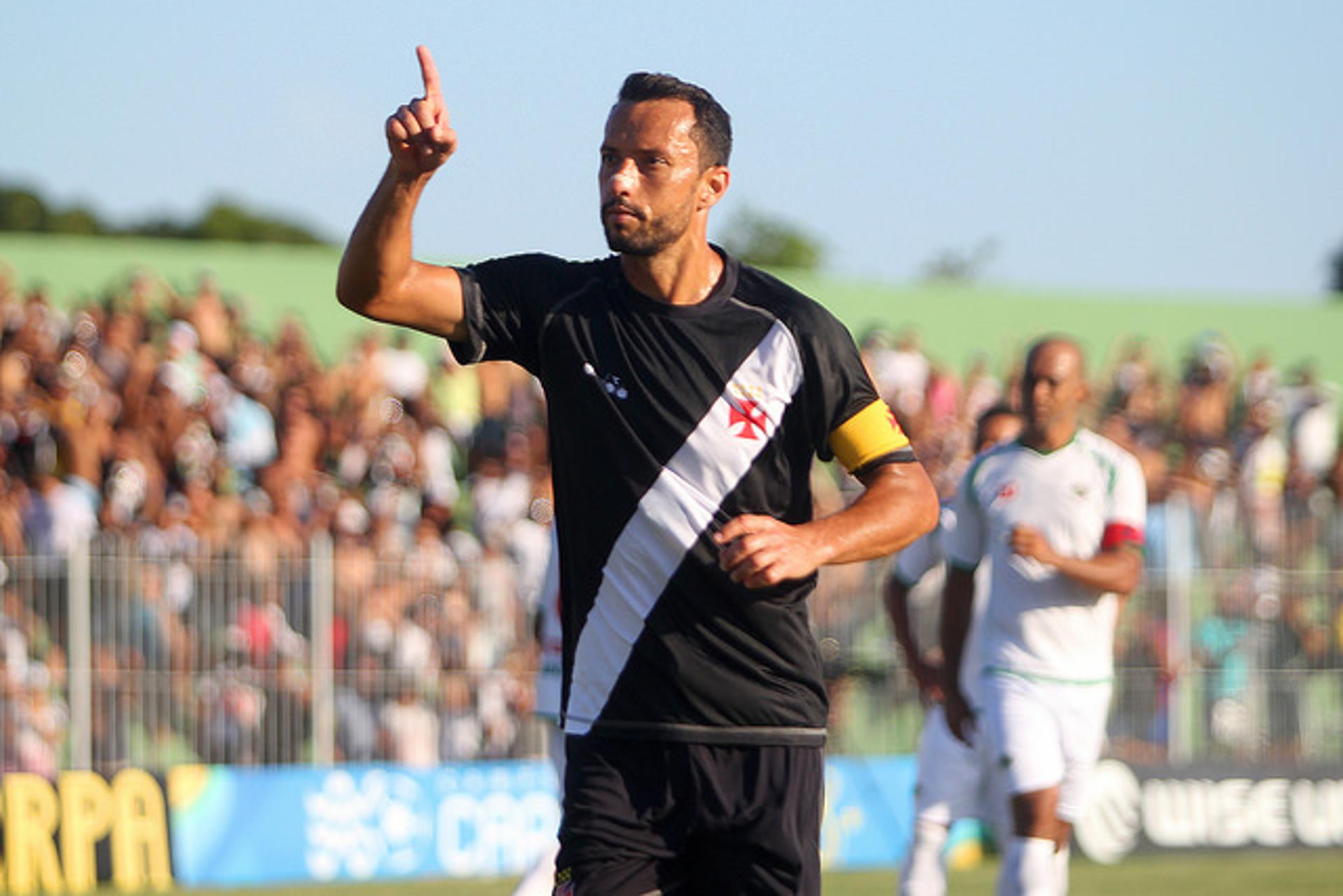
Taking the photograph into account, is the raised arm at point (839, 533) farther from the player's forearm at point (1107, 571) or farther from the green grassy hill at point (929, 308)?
the green grassy hill at point (929, 308)

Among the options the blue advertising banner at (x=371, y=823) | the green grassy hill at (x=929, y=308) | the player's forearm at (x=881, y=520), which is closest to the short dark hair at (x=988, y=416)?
the blue advertising banner at (x=371, y=823)

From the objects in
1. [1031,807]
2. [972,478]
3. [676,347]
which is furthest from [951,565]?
[676,347]

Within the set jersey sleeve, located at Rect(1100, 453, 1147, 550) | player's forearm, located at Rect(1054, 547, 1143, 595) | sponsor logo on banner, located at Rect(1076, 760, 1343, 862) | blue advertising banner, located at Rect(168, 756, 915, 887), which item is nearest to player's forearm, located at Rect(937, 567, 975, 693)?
player's forearm, located at Rect(1054, 547, 1143, 595)

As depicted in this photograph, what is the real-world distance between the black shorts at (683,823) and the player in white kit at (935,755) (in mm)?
5283

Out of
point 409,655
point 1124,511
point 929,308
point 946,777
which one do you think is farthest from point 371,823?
point 929,308

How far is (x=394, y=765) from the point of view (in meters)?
17.1

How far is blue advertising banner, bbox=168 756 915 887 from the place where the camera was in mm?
16547

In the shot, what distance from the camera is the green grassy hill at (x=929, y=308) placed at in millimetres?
21266

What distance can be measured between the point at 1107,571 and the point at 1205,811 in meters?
9.92

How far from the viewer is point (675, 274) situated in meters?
5.90

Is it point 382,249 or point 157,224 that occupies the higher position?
point 157,224

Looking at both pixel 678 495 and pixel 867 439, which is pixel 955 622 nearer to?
pixel 867 439

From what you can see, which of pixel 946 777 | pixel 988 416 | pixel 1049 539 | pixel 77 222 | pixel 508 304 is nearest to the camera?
pixel 508 304

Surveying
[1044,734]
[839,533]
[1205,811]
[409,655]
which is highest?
[839,533]
